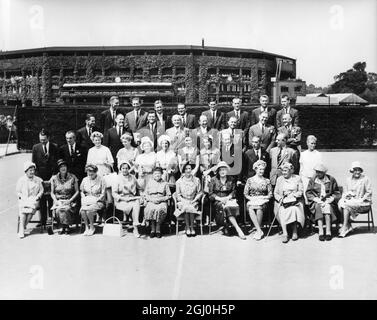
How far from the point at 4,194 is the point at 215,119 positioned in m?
5.19

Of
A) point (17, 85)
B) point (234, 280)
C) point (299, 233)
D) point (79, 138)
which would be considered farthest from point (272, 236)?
point (17, 85)

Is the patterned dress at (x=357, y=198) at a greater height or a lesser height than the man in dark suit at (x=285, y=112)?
lesser

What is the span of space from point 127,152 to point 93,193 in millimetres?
986

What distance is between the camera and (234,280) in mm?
5148

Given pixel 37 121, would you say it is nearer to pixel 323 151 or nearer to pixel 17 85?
pixel 323 151

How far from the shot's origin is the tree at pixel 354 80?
229 ft

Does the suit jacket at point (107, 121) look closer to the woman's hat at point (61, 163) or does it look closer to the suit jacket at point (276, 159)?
the woman's hat at point (61, 163)

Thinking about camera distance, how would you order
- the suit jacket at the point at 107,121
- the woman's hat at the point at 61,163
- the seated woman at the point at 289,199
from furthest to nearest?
1. the suit jacket at the point at 107,121
2. the woman's hat at the point at 61,163
3. the seated woman at the point at 289,199

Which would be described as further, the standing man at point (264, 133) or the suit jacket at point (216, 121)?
the suit jacket at point (216, 121)

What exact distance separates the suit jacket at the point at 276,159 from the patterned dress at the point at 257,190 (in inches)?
11.3

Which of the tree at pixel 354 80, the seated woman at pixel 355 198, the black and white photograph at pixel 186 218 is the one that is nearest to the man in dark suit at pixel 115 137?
the black and white photograph at pixel 186 218

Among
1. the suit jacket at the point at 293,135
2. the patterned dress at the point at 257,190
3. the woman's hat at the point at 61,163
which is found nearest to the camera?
the patterned dress at the point at 257,190

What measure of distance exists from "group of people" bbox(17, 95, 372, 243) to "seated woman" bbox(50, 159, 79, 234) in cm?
2
